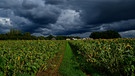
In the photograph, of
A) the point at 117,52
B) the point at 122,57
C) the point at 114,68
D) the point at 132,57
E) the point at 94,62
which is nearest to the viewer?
the point at 132,57

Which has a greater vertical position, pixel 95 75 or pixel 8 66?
pixel 8 66

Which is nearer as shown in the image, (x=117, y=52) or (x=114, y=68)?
(x=114, y=68)

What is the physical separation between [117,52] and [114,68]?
95cm

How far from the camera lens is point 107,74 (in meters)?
11.7

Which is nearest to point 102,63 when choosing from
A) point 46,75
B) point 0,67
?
point 46,75

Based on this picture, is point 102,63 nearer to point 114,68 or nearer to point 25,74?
point 114,68

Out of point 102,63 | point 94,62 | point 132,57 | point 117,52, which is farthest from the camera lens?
point 94,62

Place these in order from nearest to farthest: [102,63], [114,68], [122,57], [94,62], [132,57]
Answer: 1. [132,57]
2. [122,57]
3. [114,68]
4. [102,63]
5. [94,62]

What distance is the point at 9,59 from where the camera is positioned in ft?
33.6

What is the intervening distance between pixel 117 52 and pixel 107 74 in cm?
117

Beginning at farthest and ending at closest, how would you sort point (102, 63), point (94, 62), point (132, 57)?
1. point (94, 62)
2. point (102, 63)
3. point (132, 57)

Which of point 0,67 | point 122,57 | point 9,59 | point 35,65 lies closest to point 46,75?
point 35,65

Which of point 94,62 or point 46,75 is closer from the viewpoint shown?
point 46,75

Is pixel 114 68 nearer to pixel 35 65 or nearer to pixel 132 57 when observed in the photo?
pixel 132 57
